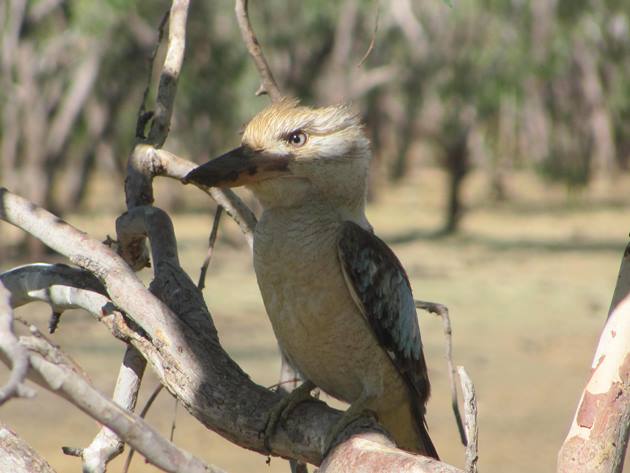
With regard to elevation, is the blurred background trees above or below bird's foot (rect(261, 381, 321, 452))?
above

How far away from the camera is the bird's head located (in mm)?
3145

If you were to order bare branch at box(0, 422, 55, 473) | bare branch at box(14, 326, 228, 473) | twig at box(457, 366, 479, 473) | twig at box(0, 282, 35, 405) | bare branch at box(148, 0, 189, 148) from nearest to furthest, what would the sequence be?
1. twig at box(0, 282, 35, 405)
2. bare branch at box(14, 326, 228, 473)
3. twig at box(457, 366, 479, 473)
4. bare branch at box(0, 422, 55, 473)
5. bare branch at box(148, 0, 189, 148)

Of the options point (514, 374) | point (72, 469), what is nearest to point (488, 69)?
point (514, 374)

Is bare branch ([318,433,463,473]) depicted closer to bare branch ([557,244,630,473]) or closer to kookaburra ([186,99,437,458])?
bare branch ([557,244,630,473])

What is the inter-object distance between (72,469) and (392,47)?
528 inches

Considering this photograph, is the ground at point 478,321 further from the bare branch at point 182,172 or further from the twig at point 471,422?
the twig at point 471,422

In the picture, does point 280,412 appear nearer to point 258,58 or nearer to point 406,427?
point 406,427

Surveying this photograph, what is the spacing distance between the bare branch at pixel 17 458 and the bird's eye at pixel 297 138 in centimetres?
114

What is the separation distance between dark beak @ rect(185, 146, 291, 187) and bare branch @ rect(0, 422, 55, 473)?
829 mm

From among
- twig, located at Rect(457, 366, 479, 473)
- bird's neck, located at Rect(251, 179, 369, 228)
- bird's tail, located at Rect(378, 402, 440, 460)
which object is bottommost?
twig, located at Rect(457, 366, 479, 473)

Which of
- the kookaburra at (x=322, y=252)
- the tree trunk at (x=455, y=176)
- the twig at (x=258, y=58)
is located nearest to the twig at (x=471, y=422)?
the kookaburra at (x=322, y=252)

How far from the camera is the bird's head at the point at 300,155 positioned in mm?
3145

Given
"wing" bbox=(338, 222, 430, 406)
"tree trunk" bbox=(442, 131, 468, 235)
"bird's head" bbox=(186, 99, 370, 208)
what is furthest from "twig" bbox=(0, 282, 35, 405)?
"tree trunk" bbox=(442, 131, 468, 235)

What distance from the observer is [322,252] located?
3279mm
